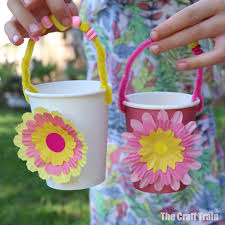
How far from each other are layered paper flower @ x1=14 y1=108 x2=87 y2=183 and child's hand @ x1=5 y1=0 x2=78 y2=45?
171 millimetres

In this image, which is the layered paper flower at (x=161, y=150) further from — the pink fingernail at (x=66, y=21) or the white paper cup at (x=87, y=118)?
the pink fingernail at (x=66, y=21)

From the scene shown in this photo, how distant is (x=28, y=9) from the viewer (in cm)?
74

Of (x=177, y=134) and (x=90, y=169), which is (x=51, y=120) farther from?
(x=177, y=134)

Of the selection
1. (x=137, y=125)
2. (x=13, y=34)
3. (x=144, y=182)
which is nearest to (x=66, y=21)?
(x=13, y=34)

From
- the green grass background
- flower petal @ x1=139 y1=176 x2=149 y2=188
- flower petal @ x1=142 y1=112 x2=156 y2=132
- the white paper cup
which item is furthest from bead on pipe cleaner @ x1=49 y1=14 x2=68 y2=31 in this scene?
the green grass background

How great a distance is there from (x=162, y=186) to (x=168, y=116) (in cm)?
15

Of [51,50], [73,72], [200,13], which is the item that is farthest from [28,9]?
[51,50]

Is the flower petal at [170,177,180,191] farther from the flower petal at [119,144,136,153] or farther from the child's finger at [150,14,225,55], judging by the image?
the child's finger at [150,14,225,55]

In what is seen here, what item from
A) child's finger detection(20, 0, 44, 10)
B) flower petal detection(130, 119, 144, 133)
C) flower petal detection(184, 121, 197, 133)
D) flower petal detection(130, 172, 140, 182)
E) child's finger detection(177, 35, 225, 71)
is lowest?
flower petal detection(130, 172, 140, 182)

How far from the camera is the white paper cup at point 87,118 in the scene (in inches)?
26.8

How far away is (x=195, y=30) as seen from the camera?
685 mm

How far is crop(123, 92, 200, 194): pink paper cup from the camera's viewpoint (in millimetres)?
700

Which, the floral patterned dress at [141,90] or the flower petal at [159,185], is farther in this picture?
the floral patterned dress at [141,90]

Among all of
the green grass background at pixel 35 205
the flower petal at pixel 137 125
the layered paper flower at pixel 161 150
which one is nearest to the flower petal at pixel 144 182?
the layered paper flower at pixel 161 150
